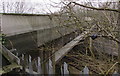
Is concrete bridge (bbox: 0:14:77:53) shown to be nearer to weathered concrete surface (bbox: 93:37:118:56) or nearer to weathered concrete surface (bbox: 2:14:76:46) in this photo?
weathered concrete surface (bbox: 2:14:76:46)

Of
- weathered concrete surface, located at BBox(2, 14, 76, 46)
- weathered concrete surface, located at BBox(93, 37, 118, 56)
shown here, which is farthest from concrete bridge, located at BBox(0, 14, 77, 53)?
weathered concrete surface, located at BBox(93, 37, 118, 56)

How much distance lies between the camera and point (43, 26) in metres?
5.11

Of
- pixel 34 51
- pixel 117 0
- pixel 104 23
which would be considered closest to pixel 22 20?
pixel 34 51

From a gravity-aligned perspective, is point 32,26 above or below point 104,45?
above

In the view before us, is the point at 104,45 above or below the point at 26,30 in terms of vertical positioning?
below

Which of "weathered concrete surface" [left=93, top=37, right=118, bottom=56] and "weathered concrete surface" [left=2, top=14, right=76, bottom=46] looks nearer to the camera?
"weathered concrete surface" [left=2, top=14, right=76, bottom=46]

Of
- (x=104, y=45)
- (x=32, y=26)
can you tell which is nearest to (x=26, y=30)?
(x=32, y=26)

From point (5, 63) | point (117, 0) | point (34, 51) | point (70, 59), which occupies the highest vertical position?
point (117, 0)

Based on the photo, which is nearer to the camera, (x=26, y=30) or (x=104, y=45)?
(x=26, y=30)

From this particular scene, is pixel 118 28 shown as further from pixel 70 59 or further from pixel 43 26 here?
pixel 43 26

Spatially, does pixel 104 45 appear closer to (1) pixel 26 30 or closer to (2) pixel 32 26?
(2) pixel 32 26

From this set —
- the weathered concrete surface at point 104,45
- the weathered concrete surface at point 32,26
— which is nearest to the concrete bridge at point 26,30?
the weathered concrete surface at point 32,26

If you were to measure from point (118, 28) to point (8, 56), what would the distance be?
268cm

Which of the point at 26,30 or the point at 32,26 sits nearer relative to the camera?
the point at 26,30
